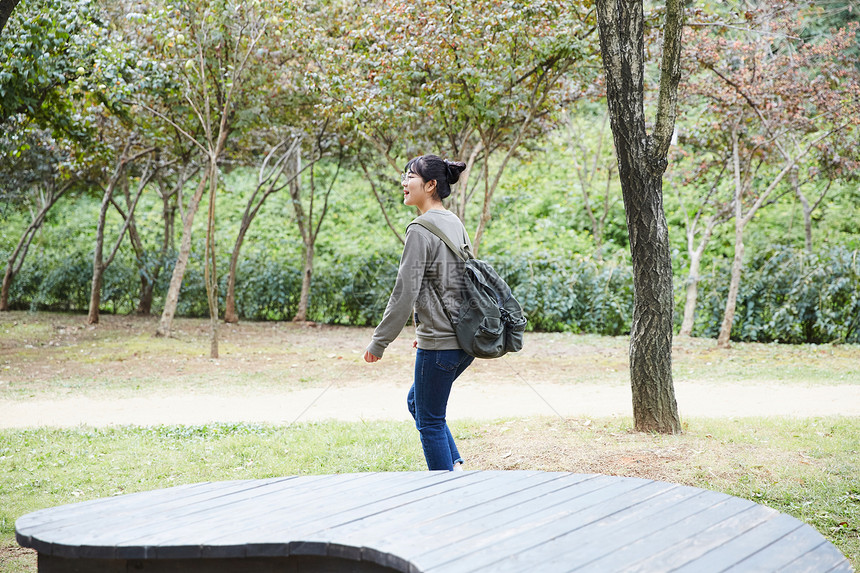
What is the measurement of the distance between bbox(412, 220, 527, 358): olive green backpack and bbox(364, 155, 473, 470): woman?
0.10 feet

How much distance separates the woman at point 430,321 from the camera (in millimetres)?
3414

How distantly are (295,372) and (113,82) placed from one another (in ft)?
13.3

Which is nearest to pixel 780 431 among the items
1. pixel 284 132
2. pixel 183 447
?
pixel 183 447

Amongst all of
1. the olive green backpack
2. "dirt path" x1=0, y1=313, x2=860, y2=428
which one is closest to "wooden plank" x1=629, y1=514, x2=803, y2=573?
the olive green backpack

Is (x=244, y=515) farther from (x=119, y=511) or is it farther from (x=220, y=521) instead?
(x=119, y=511)

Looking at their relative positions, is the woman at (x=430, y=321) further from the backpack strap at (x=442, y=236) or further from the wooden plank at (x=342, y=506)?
the wooden plank at (x=342, y=506)

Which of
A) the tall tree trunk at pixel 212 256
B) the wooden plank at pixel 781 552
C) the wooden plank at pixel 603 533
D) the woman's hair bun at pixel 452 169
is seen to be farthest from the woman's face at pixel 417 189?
the tall tree trunk at pixel 212 256

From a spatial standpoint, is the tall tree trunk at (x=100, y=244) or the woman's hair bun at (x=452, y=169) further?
the tall tree trunk at (x=100, y=244)

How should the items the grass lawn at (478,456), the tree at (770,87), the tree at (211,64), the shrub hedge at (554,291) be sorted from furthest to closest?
the shrub hedge at (554,291), the tree at (770,87), the tree at (211,64), the grass lawn at (478,456)

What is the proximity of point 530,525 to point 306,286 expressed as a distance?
46.4ft

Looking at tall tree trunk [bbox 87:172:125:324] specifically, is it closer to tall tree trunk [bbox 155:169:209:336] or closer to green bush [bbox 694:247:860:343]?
tall tree trunk [bbox 155:169:209:336]

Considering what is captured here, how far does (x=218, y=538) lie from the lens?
2.05m

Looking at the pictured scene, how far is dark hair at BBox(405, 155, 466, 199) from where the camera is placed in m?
3.60

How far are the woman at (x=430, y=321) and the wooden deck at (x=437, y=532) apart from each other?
3.06ft
